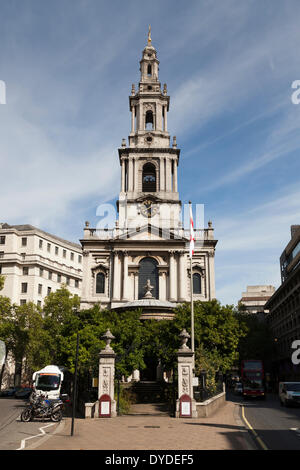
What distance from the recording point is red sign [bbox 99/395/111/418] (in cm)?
2378

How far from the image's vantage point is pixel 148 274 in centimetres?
5775

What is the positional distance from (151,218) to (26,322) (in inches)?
849

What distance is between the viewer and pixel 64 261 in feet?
271

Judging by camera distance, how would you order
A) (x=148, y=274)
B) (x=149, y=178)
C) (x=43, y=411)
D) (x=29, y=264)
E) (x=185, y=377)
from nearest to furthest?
(x=43, y=411), (x=185, y=377), (x=148, y=274), (x=149, y=178), (x=29, y=264)

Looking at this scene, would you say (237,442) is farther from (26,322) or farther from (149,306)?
(26,322)

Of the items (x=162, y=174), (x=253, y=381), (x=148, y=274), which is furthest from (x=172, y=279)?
(x=253, y=381)

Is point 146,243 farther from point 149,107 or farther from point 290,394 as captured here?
point 290,394

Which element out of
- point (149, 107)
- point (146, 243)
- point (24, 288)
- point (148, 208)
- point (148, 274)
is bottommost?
point (148, 274)

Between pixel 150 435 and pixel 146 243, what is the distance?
41.5 m

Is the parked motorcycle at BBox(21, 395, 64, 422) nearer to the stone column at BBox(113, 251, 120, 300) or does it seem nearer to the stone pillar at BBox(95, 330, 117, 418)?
the stone pillar at BBox(95, 330, 117, 418)

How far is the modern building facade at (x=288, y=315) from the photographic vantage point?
193 feet

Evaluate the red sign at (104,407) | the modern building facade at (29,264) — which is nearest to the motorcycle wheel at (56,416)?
the red sign at (104,407)

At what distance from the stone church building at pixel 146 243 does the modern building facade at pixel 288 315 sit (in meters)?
11.7
